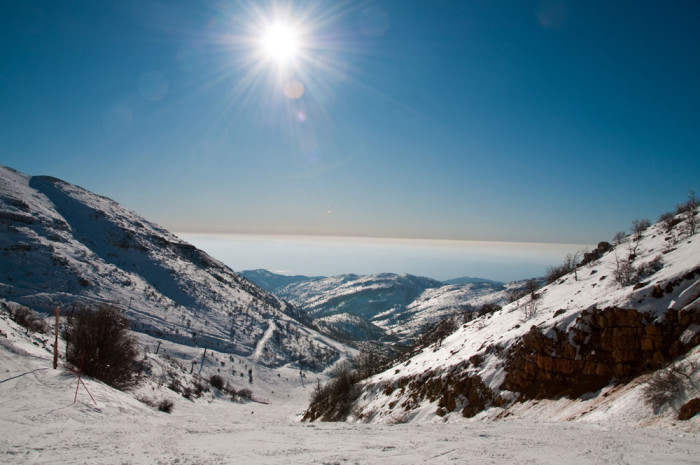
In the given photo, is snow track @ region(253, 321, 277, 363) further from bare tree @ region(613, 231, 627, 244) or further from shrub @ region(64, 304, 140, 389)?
bare tree @ region(613, 231, 627, 244)

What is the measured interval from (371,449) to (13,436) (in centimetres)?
1085

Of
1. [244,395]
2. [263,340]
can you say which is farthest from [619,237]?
[263,340]

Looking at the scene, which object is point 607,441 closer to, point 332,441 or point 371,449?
point 371,449

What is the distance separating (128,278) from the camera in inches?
4360

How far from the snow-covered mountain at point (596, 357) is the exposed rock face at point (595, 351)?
42 mm

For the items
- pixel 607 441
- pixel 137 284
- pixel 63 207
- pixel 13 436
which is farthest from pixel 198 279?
pixel 607 441

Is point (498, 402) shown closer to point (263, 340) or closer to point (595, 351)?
point (595, 351)

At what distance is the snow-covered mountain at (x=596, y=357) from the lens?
1187 centimetres

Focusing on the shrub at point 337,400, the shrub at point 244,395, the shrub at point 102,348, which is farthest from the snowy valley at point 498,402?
the shrub at point 244,395

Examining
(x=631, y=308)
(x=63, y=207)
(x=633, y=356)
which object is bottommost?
(x=633, y=356)

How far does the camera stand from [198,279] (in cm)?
13825

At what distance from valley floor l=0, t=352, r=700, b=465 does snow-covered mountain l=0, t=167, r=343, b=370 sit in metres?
88.4

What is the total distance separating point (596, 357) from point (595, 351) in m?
0.33

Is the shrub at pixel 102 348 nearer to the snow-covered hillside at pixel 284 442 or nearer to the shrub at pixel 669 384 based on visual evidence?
the snow-covered hillside at pixel 284 442
